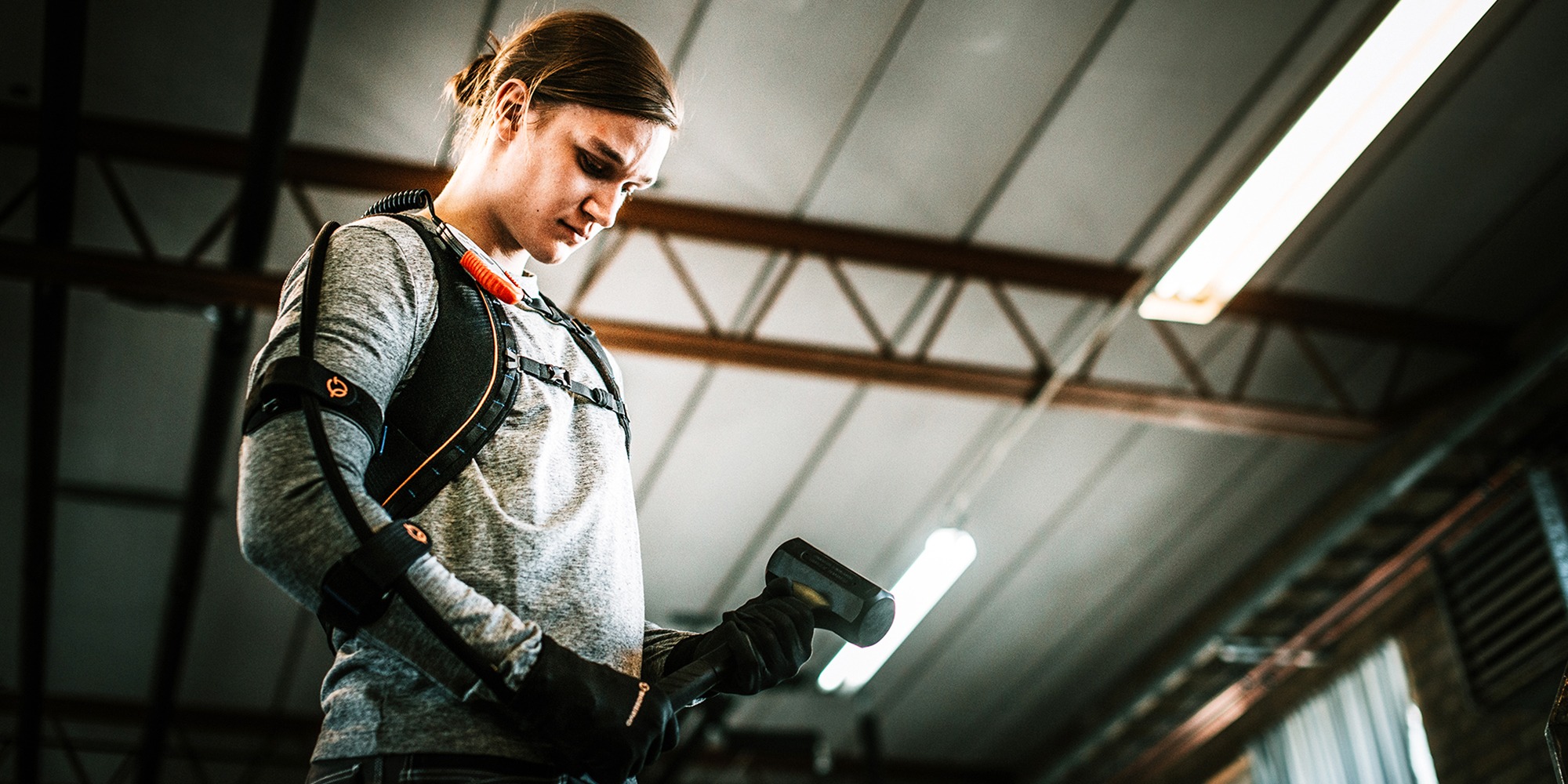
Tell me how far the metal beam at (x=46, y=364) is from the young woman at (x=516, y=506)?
13.5 ft

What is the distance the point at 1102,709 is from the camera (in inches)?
429

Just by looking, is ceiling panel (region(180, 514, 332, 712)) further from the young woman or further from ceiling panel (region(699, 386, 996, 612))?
the young woman

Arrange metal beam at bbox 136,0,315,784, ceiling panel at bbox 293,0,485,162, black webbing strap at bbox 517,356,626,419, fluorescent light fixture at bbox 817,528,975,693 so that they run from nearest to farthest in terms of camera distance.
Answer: black webbing strap at bbox 517,356,626,419, metal beam at bbox 136,0,315,784, ceiling panel at bbox 293,0,485,162, fluorescent light fixture at bbox 817,528,975,693

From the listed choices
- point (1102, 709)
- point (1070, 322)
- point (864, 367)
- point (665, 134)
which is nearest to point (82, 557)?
point (864, 367)

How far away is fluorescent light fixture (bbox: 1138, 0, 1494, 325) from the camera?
409 cm

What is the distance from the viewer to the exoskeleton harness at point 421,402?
1.19 m

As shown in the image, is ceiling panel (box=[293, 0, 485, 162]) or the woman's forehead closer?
the woman's forehead

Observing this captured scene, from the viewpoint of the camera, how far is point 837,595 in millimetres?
1588

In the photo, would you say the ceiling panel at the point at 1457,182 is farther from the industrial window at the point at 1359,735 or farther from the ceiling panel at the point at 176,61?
the ceiling panel at the point at 176,61

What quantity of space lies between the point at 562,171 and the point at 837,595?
627mm

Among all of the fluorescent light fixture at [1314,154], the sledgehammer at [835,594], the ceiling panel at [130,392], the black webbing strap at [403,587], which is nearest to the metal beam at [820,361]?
the ceiling panel at [130,392]

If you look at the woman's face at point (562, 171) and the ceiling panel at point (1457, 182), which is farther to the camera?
the ceiling panel at point (1457, 182)

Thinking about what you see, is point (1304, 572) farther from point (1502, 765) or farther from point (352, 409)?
point (352, 409)

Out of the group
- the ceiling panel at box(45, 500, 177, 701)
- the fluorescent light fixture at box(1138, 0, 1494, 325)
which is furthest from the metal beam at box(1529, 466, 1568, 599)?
the ceiling panel at box(45, 500, 177, 701)
